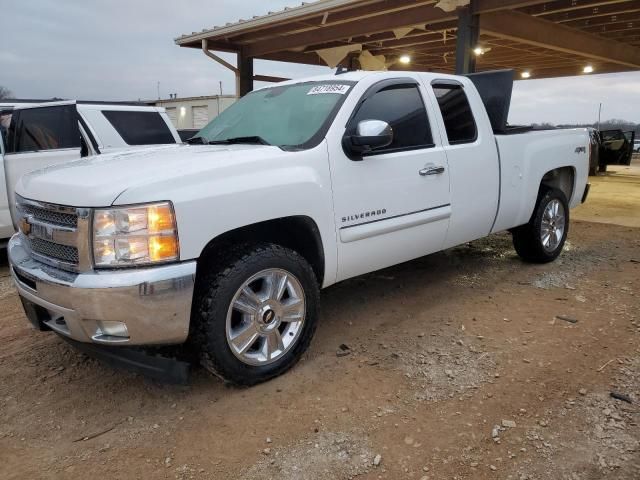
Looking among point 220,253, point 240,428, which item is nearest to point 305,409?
point 240,428

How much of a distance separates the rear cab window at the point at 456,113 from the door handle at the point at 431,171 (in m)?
0.34

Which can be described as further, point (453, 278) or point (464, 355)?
point (453, 278)

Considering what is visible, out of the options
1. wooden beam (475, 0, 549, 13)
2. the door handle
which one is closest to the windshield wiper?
the door handle

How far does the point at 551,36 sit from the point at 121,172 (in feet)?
32.5

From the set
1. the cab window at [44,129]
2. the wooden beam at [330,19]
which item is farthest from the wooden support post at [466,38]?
the cab window at [44,129]

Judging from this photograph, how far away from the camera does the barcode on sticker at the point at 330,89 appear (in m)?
3.63

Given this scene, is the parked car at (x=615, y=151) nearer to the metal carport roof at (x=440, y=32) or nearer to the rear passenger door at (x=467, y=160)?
the metal carport roof at (x=440, y=32)

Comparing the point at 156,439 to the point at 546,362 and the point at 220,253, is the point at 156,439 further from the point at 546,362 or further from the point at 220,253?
the point at 546,362

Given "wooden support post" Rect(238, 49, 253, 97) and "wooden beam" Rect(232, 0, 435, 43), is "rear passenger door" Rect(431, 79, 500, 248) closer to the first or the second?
"wooden beam" Rect(232, 0, 435, 43)

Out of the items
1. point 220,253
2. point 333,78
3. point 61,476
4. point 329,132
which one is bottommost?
point 61,476

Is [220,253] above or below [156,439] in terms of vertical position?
above

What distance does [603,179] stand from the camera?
15336 millimetres

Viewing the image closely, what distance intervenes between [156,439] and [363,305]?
2235 mm

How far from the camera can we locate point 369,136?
3254 mm
